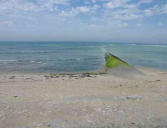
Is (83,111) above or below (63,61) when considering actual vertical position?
above

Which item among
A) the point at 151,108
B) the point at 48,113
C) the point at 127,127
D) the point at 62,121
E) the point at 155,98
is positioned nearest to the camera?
the point at 127,127

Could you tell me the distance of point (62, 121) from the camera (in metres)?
5.09

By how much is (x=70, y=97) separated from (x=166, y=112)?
165 inches

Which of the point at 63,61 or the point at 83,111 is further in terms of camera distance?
the point at 63,61

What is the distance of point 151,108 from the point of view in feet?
20.1

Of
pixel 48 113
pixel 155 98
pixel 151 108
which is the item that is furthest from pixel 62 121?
pixel 155 98

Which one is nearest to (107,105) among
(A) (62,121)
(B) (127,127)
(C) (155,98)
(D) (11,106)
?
(B) (127,127)

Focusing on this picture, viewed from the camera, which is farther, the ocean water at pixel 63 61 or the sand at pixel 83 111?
the ocean water at pixel 63 61

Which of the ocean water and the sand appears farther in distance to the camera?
the ocean water

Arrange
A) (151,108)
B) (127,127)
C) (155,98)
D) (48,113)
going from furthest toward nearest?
(155,98) → (151,108) → (48,113) → (127,127)

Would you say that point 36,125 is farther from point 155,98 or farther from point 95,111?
point 155,98

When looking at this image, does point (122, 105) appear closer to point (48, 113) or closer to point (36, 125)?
point (48, 113)

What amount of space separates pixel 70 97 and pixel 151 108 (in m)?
3.68

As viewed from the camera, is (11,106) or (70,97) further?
(70,97)
